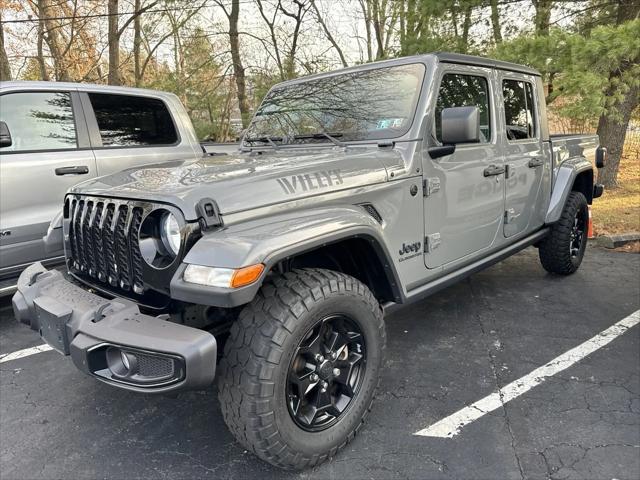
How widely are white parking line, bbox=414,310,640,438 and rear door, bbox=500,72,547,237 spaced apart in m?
1.00

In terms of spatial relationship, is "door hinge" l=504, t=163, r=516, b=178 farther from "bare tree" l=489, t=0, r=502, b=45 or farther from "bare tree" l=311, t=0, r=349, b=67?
"bare tree" l=311, t=0, r=349, b=67

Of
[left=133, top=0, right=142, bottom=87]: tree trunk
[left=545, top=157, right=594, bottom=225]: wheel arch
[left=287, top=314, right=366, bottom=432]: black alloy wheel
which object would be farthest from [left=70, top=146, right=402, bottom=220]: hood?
[left=133, top=0, right=142, bottom=87]: tree trunk

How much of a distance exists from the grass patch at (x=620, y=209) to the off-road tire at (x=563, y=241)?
193cm

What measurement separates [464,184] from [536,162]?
1.28 meters

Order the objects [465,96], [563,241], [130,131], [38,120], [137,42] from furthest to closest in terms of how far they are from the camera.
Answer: [137,42], [130,131], [563,241], [38,120], [465,96]

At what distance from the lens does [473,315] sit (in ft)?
13.3

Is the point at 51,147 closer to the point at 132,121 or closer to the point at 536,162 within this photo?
the point at 132,121

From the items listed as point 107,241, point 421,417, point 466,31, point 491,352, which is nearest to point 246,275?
point 107,241

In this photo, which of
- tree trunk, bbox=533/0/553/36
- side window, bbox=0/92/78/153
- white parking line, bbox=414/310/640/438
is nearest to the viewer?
white parking line, bbox=414/310/640/438

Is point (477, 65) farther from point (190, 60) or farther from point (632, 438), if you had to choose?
point (190, 60)

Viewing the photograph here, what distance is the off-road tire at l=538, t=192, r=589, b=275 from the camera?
15.0 ft

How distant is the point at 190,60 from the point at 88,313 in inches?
532

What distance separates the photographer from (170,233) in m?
2.05

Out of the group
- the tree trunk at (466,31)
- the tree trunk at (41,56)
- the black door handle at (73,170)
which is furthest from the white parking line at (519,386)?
the tree trunk at (41,56)
